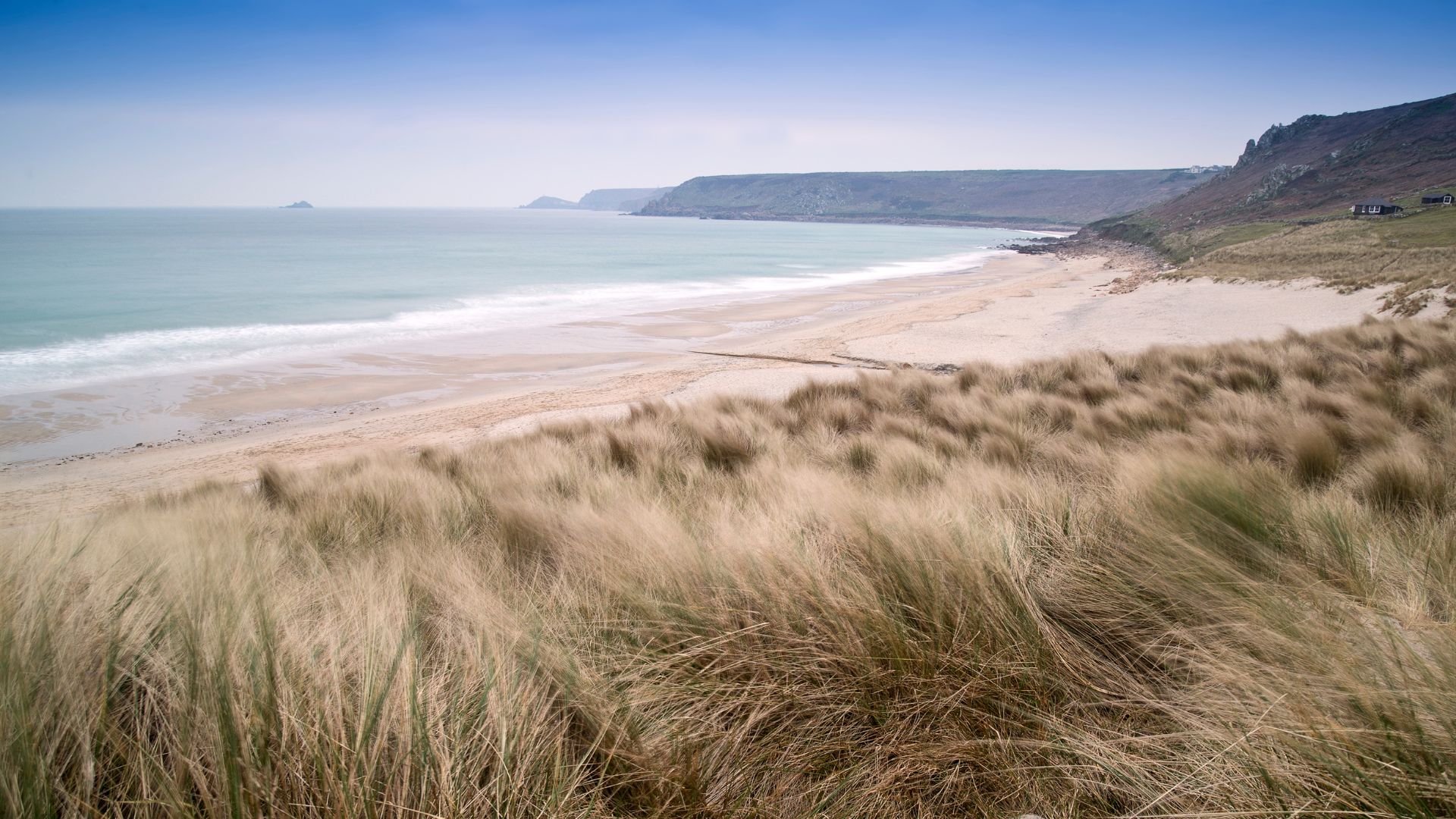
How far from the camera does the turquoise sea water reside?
18.2 metres

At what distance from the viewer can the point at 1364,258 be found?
25703 mm

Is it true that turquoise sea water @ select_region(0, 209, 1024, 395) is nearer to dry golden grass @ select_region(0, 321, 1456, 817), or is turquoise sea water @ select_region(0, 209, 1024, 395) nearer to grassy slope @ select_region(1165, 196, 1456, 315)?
grassy slope @ select_region(1165, 196, 1456, 315)

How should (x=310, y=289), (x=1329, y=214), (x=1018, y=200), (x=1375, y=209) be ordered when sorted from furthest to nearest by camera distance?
(x=1018, y=200) < (x=1329, y=214) < (x=1375, y=209) < (x=310, y=289)

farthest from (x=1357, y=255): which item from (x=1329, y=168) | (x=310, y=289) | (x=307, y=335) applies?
(x=1329, y=168)

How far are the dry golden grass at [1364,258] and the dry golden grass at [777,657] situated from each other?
54.4 feet

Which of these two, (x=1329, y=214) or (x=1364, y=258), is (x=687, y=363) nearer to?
(x=1364, y=258)

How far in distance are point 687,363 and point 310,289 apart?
951 inches

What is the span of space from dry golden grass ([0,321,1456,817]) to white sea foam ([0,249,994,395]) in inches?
651

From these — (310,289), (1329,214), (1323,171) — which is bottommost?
(310,289)

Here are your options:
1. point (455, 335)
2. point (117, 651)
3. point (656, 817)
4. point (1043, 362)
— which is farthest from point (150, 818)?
point (455, 335)

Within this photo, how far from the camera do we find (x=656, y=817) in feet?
4.79

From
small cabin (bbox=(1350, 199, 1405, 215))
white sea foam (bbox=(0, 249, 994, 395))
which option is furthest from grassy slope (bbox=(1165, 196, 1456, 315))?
white sea foam (bbox=(0, 249, 994, 395))

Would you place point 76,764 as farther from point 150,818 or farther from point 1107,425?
point 1107,425

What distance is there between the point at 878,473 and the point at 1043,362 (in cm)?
661
